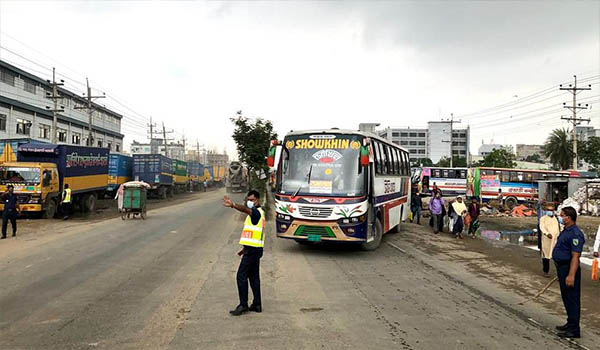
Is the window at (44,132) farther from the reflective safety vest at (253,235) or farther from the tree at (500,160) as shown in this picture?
the tree at (500,160)

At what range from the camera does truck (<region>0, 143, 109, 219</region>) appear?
18.3 m

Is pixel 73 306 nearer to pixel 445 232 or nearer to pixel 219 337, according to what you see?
pixel 219 337

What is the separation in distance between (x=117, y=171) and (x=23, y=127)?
16.0 metres

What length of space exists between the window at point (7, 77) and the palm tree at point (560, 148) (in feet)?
190

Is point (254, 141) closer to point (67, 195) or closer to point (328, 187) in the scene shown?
point (67, 195)

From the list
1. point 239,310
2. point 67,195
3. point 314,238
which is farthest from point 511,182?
point 239,310

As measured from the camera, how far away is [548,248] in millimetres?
8938

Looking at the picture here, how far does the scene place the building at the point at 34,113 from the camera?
37.7 meters

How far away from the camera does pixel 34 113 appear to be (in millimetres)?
42188

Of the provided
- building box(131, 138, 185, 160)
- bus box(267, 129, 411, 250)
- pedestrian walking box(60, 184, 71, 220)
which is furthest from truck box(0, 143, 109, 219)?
building box(131, 138, 185, 160)

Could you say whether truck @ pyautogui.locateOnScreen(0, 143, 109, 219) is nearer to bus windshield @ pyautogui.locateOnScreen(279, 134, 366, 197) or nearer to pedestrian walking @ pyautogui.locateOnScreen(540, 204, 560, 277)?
bus windshield @ pyautogui.locateOnScreen(279, 134, 366, 197)

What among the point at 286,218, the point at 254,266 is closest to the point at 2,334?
the point at 254,266

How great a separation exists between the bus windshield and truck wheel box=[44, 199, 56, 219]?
539 inches

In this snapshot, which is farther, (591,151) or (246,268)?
(591,151)
